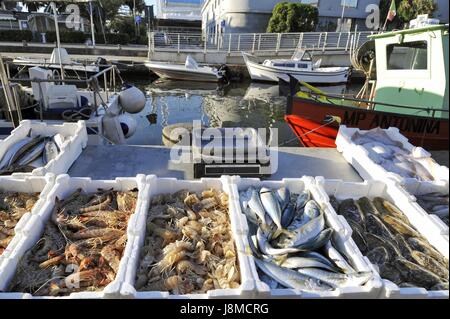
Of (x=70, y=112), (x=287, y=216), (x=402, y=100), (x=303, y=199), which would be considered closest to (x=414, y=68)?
(x=402, y=100)

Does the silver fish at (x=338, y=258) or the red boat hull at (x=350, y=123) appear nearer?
the silver fish at (x=338, y=258)

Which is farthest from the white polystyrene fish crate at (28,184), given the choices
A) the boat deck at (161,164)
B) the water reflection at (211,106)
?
the water reflection at (211,106)

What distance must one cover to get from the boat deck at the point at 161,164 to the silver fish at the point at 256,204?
144 centimetres

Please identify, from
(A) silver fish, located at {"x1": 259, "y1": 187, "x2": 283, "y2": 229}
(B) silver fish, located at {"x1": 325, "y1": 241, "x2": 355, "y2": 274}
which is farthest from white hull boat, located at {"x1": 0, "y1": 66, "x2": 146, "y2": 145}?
(B) silver fish, located at {"x1": 325, "y1": 241, "x2": 355, "y2": 274}

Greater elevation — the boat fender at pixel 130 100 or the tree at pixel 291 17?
the tree at pixel 291 17

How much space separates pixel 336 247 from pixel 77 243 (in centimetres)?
277

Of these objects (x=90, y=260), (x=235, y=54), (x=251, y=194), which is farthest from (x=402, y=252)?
(x=235, y=54)

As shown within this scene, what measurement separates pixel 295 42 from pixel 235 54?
539cm

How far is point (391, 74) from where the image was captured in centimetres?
915

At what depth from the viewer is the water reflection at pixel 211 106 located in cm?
1447

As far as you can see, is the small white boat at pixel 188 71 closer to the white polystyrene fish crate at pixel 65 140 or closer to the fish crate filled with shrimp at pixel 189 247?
the white polystyrene fish crate at pixel 65 140

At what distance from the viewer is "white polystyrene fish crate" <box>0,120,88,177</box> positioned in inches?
199

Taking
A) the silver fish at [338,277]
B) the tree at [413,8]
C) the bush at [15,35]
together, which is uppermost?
the tree at [413,8]

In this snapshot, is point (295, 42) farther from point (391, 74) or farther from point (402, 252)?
point (402, 252)
